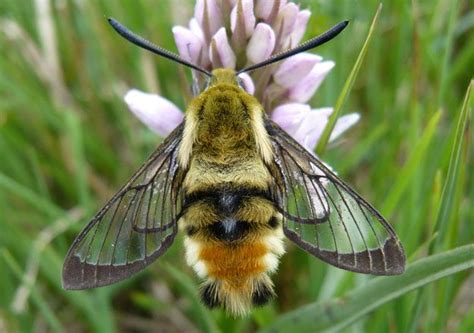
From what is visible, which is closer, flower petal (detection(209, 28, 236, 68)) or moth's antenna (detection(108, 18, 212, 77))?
moth's antenna (detection(108, 18, 212, 77))

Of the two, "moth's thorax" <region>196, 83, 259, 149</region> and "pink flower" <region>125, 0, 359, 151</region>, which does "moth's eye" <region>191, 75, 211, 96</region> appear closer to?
"pink flower" <region>125, 0, 359, 151</region>

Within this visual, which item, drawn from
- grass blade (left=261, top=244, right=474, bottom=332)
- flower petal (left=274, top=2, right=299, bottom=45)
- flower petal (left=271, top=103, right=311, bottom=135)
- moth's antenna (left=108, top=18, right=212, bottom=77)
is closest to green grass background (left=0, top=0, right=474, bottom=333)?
grass blade (left=261, top=244, right=474, bottom=332)

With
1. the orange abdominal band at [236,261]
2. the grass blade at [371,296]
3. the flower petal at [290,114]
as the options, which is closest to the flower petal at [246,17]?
the flower petal at [290,114]

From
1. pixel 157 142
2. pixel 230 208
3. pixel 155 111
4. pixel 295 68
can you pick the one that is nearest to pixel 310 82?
pixel 295 68

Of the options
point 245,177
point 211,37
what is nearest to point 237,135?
point 245,177

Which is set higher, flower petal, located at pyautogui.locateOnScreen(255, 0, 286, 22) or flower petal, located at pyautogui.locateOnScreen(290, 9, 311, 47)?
flower petal, located at pyautogui.locateOnScreen(255, 0, 286, 22)
